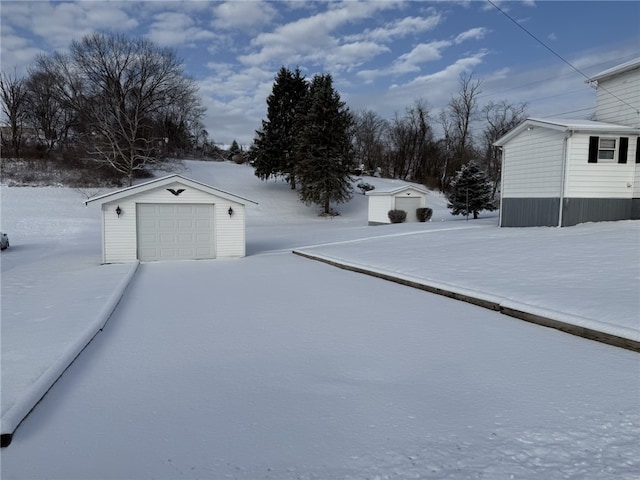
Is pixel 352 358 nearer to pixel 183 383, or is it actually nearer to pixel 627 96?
pixel 183 383

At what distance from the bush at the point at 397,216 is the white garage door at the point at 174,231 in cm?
1350

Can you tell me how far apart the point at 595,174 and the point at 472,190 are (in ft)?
39.3

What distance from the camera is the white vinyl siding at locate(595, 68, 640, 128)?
46.5ft

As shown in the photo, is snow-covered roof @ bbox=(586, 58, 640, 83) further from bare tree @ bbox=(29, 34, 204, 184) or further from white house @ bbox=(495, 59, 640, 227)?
bare tree @ bbox=(29, 34, 204, 184)

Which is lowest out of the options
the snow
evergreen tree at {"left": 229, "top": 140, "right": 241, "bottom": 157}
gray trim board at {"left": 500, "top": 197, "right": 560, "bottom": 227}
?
the snow

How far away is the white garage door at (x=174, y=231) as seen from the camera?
1344 centimetres

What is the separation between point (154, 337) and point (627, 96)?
1733cm

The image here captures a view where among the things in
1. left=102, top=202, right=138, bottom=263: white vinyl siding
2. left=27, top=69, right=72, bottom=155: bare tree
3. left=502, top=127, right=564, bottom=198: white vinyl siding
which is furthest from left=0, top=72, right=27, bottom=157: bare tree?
left=502, top=127, right=564, bottom=198: white vinyl siding

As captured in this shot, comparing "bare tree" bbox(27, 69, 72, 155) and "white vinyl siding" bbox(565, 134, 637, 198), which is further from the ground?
"bare tree" bbox(27, 69, 72, 155)

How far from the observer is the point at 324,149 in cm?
3038

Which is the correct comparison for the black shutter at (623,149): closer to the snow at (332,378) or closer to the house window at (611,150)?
the house window at (611,150)

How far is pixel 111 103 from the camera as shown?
33.5 m

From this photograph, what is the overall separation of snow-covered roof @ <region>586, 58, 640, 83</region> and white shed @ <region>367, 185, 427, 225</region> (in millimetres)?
11527

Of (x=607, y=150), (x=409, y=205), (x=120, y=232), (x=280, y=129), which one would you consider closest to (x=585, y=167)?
(x=607, y=150)
